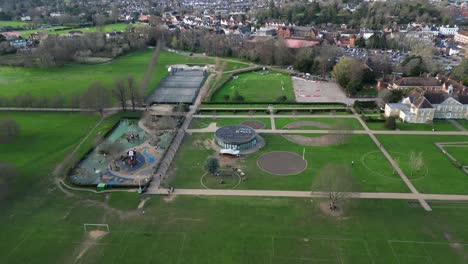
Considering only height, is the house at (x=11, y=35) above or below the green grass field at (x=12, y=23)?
below

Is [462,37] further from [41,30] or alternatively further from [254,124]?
[41,30]

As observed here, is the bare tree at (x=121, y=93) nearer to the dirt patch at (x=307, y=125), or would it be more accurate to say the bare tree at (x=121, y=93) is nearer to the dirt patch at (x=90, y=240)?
the dirt patch at (x=307, y=125)

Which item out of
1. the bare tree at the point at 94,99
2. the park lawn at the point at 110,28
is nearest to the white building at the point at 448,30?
the park lawn at the point at 110,28

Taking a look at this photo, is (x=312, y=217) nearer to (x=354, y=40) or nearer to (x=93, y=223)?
(x=93, y=223)

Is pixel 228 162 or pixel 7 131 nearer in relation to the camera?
pixel 228 162

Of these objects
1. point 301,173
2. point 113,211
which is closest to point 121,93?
point 113,211

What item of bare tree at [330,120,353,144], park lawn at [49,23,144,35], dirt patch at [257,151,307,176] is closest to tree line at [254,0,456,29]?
park lawn at [49,23,144,35]
